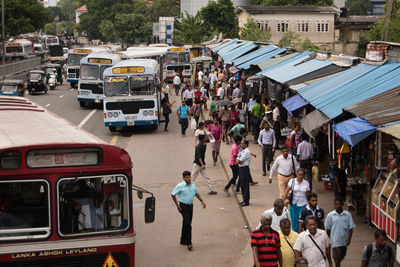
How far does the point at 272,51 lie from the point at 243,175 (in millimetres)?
16350

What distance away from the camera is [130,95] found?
27781 millimetres

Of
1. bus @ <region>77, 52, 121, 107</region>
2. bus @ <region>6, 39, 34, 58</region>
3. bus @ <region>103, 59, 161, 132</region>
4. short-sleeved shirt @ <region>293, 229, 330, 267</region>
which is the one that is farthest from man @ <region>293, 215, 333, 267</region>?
bus @ <region>6, 39, 34, 58</region>

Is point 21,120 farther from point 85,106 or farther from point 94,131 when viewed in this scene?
point 85,106

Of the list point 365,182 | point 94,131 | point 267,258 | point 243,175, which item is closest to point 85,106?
point 94,131

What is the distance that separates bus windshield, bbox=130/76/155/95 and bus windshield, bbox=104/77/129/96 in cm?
27

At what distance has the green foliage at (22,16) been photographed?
6994 cm

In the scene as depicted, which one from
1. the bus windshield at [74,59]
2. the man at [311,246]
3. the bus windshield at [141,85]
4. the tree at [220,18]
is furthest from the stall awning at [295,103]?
the tree at [220,18]

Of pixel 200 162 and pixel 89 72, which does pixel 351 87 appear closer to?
pixel 200 162

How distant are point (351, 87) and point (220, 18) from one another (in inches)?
2551

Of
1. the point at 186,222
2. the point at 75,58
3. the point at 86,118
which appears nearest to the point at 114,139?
the point at 86,118

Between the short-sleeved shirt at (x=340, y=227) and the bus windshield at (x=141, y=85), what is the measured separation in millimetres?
17764

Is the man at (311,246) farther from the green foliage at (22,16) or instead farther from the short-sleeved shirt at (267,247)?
the green foliage at (22,16)

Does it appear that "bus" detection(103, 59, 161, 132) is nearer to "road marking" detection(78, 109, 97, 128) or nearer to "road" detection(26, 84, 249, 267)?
"road" detection(26, 84, 249, 267)

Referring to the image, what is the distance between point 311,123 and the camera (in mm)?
15391
